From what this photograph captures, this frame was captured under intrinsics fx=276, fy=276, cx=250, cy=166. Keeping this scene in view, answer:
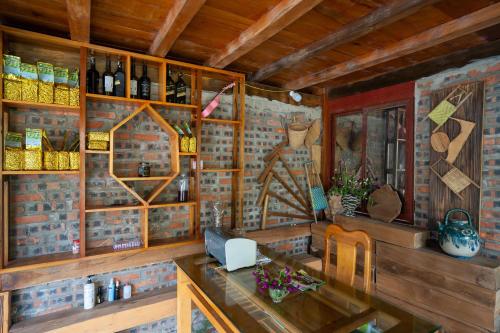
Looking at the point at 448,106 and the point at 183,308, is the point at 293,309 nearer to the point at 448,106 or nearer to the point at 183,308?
the point at 183,308

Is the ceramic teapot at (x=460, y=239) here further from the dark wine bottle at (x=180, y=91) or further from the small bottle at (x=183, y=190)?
the dark wine bottle at (x=180, y=91)

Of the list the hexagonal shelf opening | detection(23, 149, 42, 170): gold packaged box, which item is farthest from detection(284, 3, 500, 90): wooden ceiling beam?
detection(23, 149, 42, 170): gold packaged box

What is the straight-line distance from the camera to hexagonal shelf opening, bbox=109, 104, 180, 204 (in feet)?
7.47

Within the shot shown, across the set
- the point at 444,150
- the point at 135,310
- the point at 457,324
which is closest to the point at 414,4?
the point at 444,150

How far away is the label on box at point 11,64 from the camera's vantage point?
179 centimetres

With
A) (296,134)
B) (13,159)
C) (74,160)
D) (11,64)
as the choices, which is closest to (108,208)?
(74,160)

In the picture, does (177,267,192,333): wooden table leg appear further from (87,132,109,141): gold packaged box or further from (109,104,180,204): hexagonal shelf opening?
(87,132,109,141): gold packaged box

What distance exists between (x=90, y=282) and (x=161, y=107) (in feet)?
5.00

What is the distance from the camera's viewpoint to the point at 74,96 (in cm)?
198

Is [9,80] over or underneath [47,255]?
over

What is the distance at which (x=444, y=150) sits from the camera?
2369 mm

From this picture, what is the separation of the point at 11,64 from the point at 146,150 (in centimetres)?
104

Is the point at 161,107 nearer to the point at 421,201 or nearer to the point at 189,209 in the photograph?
the point at 189,209

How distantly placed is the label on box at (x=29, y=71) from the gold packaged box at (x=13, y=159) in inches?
19.8
